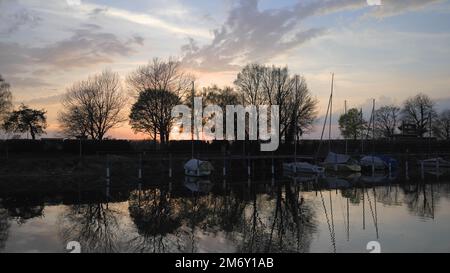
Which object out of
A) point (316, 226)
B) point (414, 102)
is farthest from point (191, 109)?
point (414, 102)

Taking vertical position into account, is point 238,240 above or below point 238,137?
below

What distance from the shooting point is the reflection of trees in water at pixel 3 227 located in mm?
15797

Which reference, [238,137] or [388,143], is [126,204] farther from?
[388,143]

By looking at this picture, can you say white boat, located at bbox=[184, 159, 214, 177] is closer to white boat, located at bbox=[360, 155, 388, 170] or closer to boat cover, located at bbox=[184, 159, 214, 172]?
boat cover, located at bbox=[184, 159, 214, 172]

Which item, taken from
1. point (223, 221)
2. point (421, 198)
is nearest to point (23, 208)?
point (223, 221)

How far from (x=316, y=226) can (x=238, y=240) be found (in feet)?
14.1

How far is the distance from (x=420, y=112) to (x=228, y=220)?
3335 inches

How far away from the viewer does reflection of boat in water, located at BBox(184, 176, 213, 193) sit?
33.5m

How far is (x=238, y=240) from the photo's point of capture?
16.1m

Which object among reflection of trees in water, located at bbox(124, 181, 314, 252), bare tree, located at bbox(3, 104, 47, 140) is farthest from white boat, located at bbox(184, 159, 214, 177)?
bare tree, located at bbox(3, 104, 47, 140)

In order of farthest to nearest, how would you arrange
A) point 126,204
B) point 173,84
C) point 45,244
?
1. point 173,84
2. point 126,204
3. point 45,244

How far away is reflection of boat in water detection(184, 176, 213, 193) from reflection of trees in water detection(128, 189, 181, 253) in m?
3.13

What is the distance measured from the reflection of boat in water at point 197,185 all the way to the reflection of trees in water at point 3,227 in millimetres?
13742

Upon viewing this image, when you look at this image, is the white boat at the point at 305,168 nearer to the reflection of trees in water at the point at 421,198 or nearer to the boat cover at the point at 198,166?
the boat cover at the point at 198,166
